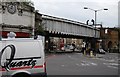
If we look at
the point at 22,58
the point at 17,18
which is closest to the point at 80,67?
the point at 22,58

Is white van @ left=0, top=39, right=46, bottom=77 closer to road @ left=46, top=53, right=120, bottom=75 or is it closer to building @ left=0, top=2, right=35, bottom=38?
road @ left=46, top=53, right=120, bottom=75

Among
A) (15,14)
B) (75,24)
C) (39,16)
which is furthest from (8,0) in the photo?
(75,24)

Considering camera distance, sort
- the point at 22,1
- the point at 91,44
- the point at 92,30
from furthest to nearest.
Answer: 1. the point at 91,44
2. the point at 92,30
3. the point at 22,1

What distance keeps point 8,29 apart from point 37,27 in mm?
11261

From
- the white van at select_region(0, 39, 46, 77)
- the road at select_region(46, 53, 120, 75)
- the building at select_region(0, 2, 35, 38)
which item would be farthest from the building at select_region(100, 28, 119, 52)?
the white van at select_region(0, 39, 46, 77)

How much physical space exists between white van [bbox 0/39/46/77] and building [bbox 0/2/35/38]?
1209 inches

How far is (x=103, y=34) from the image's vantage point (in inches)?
4636

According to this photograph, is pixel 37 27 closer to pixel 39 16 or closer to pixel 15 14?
pixel 39 16

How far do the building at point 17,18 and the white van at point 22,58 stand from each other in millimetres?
30701

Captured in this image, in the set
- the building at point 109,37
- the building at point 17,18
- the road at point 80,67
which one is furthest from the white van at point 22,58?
the building at point 109,37

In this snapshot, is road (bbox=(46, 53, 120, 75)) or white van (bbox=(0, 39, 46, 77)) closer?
white van (bbox=(0, 39, 46, 77))

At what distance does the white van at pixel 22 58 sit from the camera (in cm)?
1216

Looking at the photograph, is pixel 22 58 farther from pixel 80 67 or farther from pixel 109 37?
pixel 109 37

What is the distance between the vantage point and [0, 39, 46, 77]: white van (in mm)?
12164
